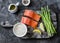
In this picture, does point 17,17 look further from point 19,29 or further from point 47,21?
point 47,21

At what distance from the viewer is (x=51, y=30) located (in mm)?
1857

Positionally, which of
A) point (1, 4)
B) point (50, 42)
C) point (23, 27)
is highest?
point (1, 4)

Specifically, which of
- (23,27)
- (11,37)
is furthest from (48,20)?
(11,37)

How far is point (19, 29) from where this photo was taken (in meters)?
1.89

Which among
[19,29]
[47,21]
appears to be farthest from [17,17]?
[47,21]

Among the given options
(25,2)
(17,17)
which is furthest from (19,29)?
(25,2)

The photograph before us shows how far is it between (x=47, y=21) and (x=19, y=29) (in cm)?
22

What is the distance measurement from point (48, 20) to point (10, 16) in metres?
0.31

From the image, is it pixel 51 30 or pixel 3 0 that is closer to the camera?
pixel 51 30

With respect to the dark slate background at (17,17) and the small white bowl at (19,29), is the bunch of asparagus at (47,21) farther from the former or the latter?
the small white bowl at (19,29)

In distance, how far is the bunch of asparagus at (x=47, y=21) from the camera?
1.86 meters

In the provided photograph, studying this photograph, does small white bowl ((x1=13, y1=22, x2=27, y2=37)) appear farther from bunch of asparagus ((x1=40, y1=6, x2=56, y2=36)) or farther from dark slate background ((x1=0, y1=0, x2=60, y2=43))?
bunch of asparagus ((x1=40, y1=6, x2=56, y2=36))

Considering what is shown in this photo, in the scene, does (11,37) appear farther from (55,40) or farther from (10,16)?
(55,40)

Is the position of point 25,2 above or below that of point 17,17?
above
